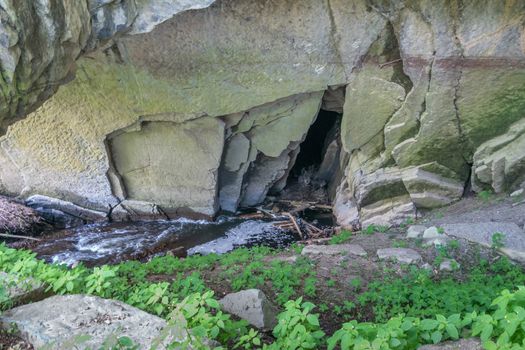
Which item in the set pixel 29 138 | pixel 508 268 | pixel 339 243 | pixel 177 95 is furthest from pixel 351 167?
pixel 29 138

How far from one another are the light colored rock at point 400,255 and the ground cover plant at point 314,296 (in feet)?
0.50

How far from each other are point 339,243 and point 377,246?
623mm

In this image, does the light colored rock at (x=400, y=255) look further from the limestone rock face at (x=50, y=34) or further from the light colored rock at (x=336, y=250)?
the limestone rock face at (x=50, y=34)

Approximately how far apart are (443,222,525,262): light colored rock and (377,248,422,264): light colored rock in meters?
0.69

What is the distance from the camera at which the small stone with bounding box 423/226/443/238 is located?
5.55m

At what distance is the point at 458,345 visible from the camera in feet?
7.47

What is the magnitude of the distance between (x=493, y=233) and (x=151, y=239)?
5138 mm

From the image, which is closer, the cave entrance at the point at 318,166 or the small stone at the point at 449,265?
the small stone at the point at 449,265

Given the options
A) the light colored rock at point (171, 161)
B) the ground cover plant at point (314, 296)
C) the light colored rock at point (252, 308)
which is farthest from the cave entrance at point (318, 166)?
the light colored rock at point (252, 308)

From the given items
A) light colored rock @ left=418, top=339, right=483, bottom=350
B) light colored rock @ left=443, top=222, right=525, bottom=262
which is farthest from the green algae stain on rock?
light colored rock @ left=418, top=339, right=483, bottom=350

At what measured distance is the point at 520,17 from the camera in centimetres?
581

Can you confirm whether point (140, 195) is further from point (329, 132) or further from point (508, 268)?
point (508, 268)

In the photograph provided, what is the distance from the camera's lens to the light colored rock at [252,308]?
130 inches

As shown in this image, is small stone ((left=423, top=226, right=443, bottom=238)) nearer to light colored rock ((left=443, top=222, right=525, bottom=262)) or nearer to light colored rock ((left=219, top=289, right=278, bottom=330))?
light colored rock ((left=443, top=222, right=525, bottom=262))
